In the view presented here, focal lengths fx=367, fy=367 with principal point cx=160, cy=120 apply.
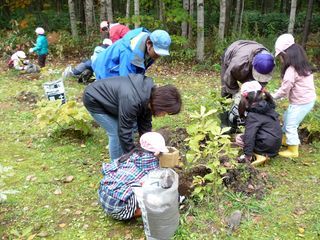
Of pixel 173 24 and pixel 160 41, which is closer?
pixel 160 41

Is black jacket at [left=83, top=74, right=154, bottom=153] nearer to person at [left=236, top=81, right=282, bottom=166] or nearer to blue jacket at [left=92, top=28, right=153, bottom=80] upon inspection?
blue jacket at [left=92, top=28, right=153, bottom=80]

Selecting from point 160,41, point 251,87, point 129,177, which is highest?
point 160,41

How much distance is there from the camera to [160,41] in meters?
4.07

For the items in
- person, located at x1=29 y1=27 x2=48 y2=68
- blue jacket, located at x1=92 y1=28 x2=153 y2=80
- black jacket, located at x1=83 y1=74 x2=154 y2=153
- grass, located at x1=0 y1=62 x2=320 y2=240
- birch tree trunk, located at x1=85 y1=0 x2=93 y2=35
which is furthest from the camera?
birch tree trunk, located at x1=85 y1=0 x2=93 y2=35

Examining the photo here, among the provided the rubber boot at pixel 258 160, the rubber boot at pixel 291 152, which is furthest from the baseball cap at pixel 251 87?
the rubber boot at pixel 291 152

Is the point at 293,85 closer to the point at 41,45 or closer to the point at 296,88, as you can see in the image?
the point at 296,88

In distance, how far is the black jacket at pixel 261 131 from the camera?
14.5 feet

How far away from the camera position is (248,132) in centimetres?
444

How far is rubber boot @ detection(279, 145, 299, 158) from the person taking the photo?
476cm

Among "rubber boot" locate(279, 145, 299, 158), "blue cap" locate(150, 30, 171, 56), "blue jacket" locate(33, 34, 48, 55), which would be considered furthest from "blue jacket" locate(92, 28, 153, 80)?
"blue jacket" locate(33, 34, 48, 55)

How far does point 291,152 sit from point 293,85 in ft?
2.88

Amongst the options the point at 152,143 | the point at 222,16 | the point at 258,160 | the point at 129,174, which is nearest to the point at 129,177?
the point at 129,174

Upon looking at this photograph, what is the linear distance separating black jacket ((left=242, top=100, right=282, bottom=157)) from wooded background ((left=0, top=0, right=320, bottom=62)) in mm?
5719

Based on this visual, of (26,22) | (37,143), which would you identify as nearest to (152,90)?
(37,143)
